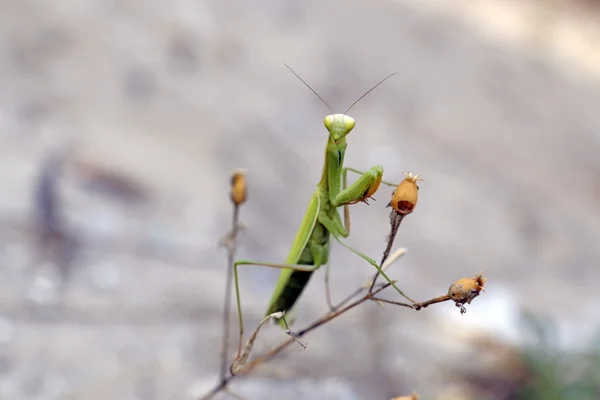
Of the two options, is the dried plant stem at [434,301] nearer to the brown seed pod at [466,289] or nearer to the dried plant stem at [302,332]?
the brown seed pod at [466,289]

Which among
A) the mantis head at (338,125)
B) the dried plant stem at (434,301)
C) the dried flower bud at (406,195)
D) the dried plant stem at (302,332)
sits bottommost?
the dried plant stem at (302,332)

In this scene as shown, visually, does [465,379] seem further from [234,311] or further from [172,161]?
[172,161]

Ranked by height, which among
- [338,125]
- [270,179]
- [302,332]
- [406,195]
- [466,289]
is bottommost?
[302,332]

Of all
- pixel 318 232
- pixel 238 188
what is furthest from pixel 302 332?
pixel 238 188

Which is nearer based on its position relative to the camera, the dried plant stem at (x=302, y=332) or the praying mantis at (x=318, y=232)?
the dried plant stem at (x=302, y=332)

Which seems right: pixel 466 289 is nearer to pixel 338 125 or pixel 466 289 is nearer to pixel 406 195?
pixel 406 195

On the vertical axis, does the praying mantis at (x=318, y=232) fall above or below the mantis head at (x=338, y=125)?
below

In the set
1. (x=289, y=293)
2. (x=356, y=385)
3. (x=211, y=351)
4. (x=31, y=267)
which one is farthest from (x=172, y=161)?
(x=289, y=293)

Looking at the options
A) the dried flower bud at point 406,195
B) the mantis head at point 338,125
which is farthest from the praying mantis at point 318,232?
the dried flower bud at point 406,195
